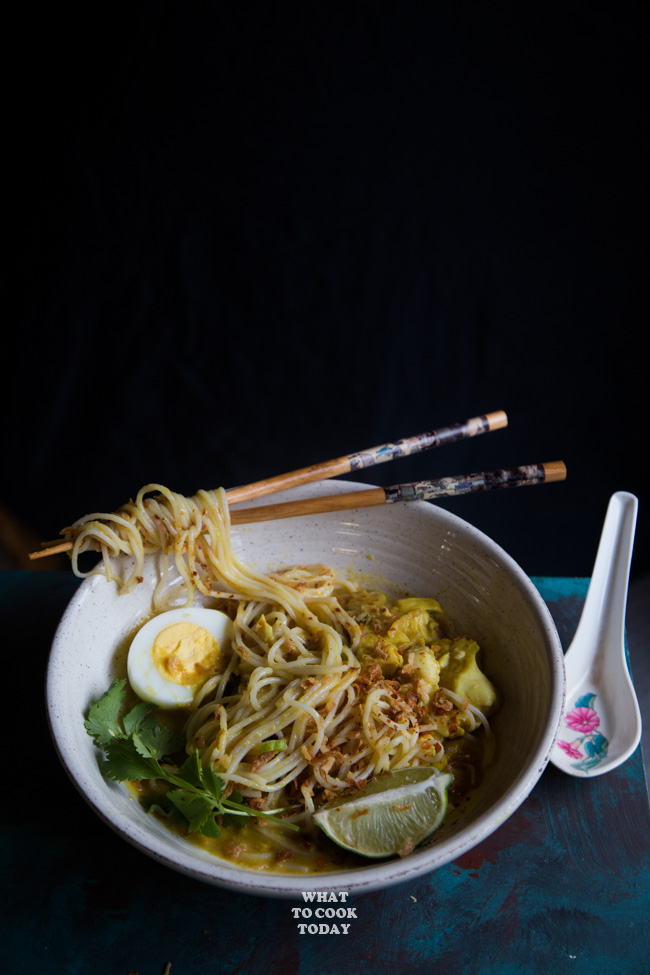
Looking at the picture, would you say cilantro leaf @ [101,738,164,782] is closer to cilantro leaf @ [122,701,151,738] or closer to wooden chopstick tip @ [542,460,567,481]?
cilantro leaf @ [122,701,151,738]

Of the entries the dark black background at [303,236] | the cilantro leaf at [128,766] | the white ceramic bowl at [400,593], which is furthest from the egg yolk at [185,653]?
the dark black background at [303,236]

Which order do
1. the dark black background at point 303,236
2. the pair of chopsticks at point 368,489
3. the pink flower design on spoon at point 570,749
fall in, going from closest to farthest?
the pink flower design on spoon at point 570,749
the pair of chopsticks at point 368,489
the dark black background at point 303,236

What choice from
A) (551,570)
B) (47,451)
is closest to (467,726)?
(551,570)

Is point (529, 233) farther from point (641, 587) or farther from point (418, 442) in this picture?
A: point (418, 442)

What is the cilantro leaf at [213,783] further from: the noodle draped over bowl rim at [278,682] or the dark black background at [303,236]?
the dark black background at [303,236]

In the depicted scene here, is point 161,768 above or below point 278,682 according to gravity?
above

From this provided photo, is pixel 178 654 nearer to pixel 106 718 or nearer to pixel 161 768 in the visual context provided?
pixel 106 718

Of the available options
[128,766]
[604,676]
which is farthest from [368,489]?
[128,766]
